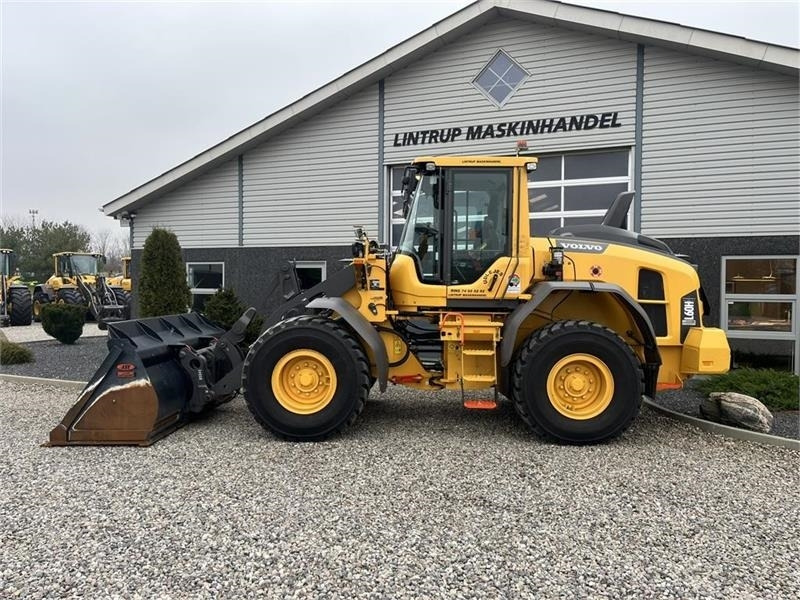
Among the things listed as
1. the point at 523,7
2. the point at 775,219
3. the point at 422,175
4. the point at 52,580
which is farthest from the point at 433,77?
the point at 52,580

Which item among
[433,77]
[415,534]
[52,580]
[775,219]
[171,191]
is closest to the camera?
[52,580]

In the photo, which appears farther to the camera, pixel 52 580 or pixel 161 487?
pixel 161 487

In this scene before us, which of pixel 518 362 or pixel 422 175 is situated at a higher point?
pixel 422 175

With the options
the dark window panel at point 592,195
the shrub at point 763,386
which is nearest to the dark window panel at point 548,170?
Result: the dark window panel at point 592,195

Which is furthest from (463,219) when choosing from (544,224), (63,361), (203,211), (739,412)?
(203,211)

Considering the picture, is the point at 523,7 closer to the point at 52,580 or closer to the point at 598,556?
the point at 598,556

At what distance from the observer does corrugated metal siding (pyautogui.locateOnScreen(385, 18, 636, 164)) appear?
30.8 ft

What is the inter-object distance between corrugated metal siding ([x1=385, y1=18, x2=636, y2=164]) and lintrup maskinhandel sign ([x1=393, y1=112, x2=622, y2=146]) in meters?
0.08

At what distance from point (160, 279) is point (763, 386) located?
8992 mm

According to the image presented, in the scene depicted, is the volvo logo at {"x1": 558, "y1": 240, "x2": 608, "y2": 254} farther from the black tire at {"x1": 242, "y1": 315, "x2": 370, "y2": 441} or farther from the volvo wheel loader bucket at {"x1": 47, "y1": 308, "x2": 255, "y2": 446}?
the volvo wheel loader bucket at {"x1": 47, "y1": 308, "x2": 255, "y2": 446}

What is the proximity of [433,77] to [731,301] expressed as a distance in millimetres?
6735

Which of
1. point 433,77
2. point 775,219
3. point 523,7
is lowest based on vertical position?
point 775,219

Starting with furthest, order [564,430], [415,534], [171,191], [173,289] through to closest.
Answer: [171,191] → [173,289] → [564,430] → [415,534]

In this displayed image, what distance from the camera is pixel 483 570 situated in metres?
2.92
